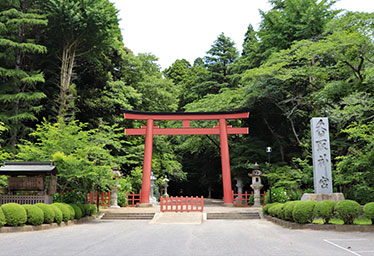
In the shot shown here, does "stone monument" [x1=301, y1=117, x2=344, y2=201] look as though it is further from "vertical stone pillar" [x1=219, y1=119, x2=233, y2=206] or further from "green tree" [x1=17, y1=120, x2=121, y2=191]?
"green tree" [x1=17, y1=120, x2=121, y2=191]

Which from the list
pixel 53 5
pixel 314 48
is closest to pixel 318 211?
pixel 314 48

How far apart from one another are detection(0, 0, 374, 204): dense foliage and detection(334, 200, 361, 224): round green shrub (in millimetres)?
2938

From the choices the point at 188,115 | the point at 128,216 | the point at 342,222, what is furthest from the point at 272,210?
the point at 188,115

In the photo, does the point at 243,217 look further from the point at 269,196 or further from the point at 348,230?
the point at 348,230

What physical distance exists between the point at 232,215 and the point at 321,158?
5776 mm

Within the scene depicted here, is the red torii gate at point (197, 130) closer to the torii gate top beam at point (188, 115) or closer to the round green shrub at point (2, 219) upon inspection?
the torii gate top beam at point (188, 115)

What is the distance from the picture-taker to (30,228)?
11.9 meters

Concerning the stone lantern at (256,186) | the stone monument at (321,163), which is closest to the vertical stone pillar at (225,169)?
the stone lantern at (256,186)

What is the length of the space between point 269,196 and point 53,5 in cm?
1864

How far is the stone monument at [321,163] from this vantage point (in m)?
14.6

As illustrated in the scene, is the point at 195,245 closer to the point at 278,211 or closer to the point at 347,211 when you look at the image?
the point at 347,211

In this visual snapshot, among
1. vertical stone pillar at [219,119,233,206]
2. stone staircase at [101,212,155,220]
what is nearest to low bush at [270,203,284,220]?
stone staircase at [101,212,155,220]

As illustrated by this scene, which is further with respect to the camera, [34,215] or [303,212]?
[303,212]

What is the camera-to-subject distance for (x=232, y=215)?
18.2 m
